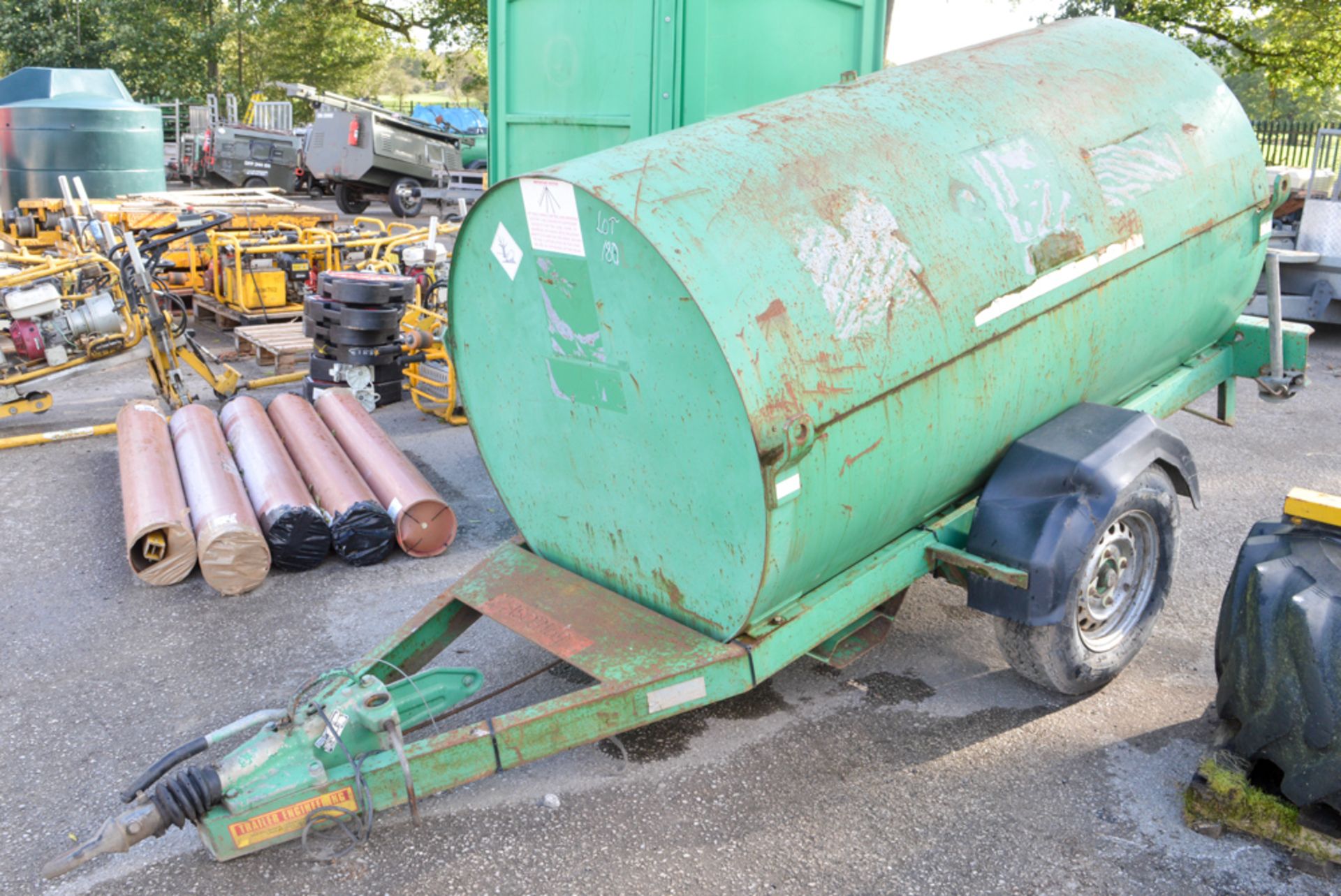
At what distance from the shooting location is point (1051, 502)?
3.67m

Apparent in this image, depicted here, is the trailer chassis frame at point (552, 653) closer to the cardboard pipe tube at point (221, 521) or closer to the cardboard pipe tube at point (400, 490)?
the cardboard pipe tube at point (400, 490)

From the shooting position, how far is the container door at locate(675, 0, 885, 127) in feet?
15.5

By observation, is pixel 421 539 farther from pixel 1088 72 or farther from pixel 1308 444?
pixel 1308 444

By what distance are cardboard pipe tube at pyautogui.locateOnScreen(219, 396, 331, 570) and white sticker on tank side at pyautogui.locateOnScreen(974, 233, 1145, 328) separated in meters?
3.25

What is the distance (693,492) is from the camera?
3.25 metres

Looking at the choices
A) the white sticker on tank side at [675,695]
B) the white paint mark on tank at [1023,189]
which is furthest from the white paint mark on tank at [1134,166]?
the white sticker on tank side at [675,695]

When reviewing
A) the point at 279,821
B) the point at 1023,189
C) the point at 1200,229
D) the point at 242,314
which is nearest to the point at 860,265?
the point at 1023,189

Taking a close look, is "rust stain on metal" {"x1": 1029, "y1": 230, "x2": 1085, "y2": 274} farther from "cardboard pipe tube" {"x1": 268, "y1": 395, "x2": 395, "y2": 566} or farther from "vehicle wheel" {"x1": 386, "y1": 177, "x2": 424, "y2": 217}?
"vehicle wheel" {"x1": 386, "y1": 177, "x2": 424, "y2": 217}

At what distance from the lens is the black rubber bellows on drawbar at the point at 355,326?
744 centimetres

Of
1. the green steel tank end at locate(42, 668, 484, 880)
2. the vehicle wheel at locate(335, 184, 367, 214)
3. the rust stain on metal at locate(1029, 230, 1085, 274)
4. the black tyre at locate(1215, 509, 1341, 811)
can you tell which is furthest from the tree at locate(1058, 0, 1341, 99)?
the green steel tank end at locate(42, 668, 484, 880)

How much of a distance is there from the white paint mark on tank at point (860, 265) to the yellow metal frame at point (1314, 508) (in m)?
1.41

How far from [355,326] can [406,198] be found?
1318cm

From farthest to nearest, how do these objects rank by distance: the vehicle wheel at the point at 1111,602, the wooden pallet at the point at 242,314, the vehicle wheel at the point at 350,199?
1. the vehicle wheel at the point at 350,199
2. the wooden pallet at the point at 242,314
3. the vehicle wheel at the point at 1111,602

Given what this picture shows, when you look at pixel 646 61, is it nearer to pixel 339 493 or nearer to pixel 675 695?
pixel 339 493
